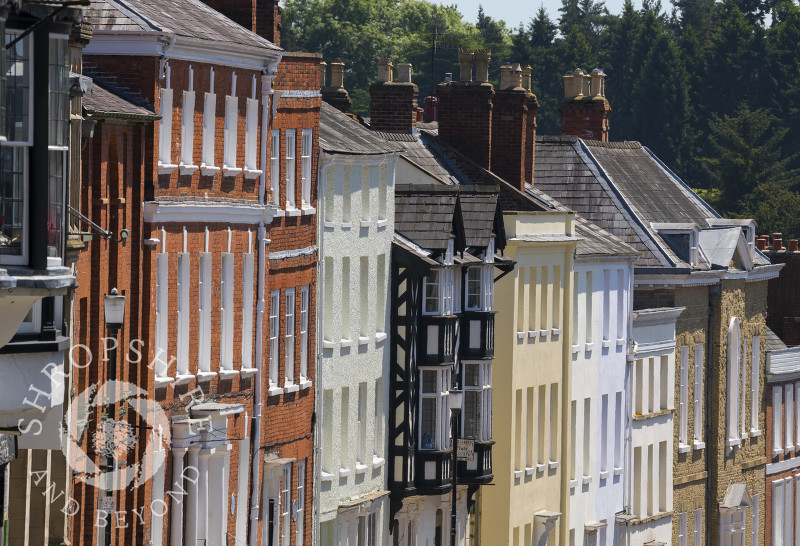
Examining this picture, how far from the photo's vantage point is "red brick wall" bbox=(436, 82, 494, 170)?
222 ft

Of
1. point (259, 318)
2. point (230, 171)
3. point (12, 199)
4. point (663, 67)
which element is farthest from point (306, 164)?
point (663, 67)

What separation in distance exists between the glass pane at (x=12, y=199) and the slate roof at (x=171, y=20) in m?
11.9

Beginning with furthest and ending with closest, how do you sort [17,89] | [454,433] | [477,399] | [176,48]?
[477,399] < [454,433] < [176,48] < [17,89]

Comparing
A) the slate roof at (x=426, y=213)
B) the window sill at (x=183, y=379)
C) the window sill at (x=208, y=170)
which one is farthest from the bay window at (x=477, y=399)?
the window sill at (x=183, y=379)

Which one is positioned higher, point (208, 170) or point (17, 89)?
point (17, 89)

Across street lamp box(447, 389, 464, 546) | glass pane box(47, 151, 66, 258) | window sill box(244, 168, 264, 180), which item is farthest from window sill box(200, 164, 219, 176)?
glass pane box(47, 151, 66, 258)

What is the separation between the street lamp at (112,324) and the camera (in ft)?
118

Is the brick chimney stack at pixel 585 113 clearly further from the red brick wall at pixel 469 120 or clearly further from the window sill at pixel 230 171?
the window sill at pixel 230 171

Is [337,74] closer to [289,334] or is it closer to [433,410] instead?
[433,410]

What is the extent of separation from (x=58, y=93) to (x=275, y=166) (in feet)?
68.5

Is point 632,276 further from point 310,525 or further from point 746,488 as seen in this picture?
point 310,525

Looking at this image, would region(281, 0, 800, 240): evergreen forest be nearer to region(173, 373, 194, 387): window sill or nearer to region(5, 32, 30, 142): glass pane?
region(173, 373, 194, 387): window sill

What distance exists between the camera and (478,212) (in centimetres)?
5962

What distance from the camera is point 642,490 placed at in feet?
247
